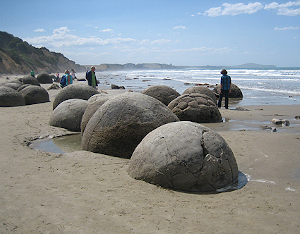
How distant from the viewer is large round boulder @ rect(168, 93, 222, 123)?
9344 millimetres

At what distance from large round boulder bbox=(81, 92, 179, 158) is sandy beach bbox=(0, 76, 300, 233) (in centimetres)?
26

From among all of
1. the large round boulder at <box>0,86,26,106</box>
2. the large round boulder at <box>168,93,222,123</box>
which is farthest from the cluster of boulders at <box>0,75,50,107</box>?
the large round boulder at <box>168,93,222,123</box>

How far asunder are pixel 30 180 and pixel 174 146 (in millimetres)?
2118

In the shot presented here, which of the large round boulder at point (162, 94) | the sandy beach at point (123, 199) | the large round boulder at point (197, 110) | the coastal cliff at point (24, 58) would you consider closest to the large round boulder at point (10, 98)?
the large round boulder at point (162, 94)

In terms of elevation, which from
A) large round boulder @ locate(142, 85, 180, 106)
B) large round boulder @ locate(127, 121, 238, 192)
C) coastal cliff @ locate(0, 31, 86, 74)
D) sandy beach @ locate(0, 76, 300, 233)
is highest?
coastal cliff @ locate(0, 31, 86, 74)

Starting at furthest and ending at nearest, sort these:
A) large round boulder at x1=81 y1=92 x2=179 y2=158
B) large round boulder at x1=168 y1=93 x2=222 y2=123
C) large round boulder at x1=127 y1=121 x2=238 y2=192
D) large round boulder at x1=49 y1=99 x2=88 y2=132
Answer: large round boulder at x1=168 y1=93 x2=222 y2=123 < large round boulder at x1=49 y1=99 x2=88 y2=132 < large round boulder at x1=81 y1=92 x2=179 y2=158 < large round boulder at x1=127 y1=121 x2=238 y2=192

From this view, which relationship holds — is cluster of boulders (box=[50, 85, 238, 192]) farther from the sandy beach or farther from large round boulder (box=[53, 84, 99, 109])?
large round boulder (box=[53, 84, 99, 109])

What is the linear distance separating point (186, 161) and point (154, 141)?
0.62 meters

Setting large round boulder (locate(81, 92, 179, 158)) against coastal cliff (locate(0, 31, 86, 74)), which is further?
coastal cliff (locate(0, 31, 86, 74))

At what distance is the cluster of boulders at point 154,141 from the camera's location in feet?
12.5

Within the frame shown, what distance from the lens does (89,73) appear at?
12930 mm

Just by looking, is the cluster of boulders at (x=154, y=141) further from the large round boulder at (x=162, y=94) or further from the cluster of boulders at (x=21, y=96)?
the cluster of boulders at (x=21, y=96)

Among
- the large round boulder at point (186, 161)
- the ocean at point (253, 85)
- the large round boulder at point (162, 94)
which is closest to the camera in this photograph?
the large round boulder at point (186, 161)

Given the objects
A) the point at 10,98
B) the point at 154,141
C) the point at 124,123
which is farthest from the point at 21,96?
the point at 154,141
